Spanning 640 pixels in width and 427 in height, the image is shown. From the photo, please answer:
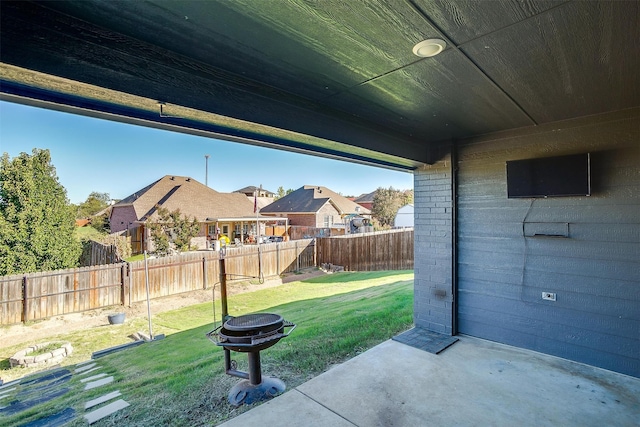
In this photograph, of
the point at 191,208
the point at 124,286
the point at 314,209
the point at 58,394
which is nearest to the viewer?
the point at 58,394

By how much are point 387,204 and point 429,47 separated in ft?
75.3

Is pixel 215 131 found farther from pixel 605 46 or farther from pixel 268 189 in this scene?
pixel 268 189

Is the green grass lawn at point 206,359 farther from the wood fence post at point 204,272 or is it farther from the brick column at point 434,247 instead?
the wood fence post at point 204,272

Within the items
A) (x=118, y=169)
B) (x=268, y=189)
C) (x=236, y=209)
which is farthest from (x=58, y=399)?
(x=268, y=189)

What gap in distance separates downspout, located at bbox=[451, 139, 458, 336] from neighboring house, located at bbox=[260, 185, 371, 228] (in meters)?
17.8

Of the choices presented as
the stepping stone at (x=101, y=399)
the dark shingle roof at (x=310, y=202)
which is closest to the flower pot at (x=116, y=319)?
the stepping stone at (x=101, y=399)

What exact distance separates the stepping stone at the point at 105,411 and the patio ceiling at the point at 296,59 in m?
2.40

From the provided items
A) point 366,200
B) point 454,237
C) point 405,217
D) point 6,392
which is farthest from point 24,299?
point 366,200

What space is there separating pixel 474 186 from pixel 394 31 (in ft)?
9.00

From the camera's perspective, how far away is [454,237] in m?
3.72

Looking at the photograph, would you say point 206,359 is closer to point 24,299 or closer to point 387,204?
point 24,299

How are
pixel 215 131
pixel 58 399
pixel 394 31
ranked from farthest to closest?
1. pixel 58 399
2. pixel 215 131
3. pixel 394 31

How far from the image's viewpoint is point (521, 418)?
7.04 ft

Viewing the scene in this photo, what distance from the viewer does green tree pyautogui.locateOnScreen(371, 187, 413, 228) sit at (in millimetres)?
23938
